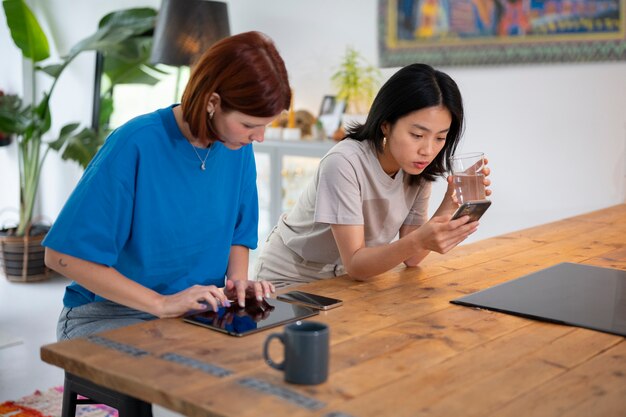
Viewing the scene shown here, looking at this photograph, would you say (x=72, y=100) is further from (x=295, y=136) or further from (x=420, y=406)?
(x=420, y=406)

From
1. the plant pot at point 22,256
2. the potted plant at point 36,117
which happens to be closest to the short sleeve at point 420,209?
the potted plant at point 36,117

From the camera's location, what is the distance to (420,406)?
1.18m

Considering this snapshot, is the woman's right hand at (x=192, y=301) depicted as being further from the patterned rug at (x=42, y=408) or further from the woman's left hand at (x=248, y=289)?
the patterned rug at (x=42, y=408)

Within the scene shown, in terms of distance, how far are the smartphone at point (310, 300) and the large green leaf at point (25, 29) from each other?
162 inches

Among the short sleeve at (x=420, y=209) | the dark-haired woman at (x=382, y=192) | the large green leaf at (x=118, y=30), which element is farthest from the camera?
the large green leaf at (x=118, y=30)

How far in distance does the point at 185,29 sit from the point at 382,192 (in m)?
2.75

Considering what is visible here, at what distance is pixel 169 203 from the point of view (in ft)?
6.31

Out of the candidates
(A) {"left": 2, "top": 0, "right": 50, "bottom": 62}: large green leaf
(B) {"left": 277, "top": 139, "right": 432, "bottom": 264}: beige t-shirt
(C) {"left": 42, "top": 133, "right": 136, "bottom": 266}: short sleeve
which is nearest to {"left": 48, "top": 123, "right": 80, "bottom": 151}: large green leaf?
(A) {"left": 2, "top": 0, "right": 50, "bottom": 62}: large green leaf

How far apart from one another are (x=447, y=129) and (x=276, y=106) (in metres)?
0.58

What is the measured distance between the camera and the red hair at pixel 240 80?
1799 millimetres

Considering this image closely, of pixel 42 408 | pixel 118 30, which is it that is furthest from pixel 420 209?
pixel 118 30

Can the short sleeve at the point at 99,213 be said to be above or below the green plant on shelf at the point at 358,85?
below

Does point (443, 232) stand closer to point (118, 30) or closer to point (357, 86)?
point (357, 86)

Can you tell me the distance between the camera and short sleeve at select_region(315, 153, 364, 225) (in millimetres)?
2145
